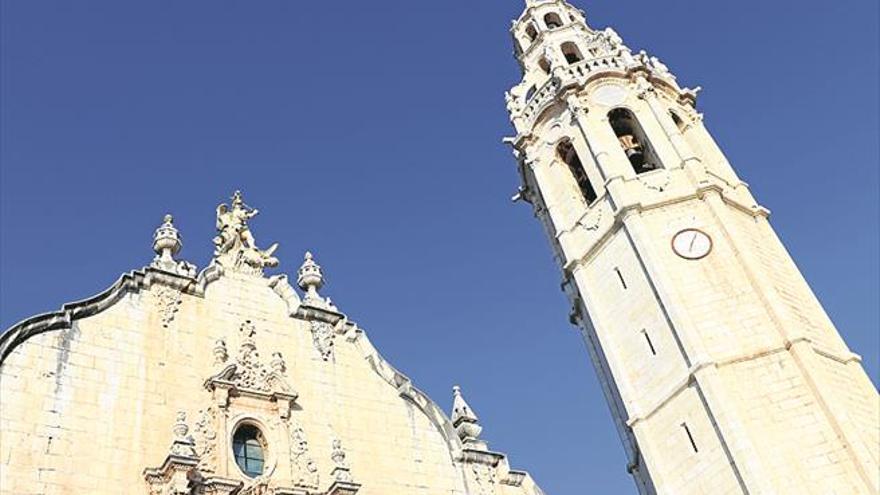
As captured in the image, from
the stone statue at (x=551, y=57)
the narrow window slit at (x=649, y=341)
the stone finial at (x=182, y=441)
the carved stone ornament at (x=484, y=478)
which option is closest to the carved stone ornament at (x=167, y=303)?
the stone finial at (x=182, y=441)

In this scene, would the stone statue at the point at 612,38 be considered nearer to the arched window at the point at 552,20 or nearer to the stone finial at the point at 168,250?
the arched window at the point at 552,20

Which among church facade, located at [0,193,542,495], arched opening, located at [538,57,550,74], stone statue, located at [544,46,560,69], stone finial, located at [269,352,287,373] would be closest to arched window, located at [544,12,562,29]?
arched opening, located at [538,57,550,74]

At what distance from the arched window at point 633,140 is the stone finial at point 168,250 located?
42.4 ft

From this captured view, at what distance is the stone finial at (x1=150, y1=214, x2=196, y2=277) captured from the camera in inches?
661

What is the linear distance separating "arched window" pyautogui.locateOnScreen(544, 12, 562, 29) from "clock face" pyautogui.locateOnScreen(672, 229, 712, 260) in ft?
41.0

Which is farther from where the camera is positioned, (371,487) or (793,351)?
(793,351)

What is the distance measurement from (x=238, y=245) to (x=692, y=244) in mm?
10994

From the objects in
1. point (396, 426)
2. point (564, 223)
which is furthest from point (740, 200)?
point (396, 426)

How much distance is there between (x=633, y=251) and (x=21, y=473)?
1476 cm

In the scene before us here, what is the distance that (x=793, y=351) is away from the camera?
1912 cm

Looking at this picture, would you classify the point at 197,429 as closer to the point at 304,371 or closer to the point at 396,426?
the point at 304,371

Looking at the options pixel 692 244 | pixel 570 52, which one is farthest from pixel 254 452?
pixel 570 52

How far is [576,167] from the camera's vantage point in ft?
86.2

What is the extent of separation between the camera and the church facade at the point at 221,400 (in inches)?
528
